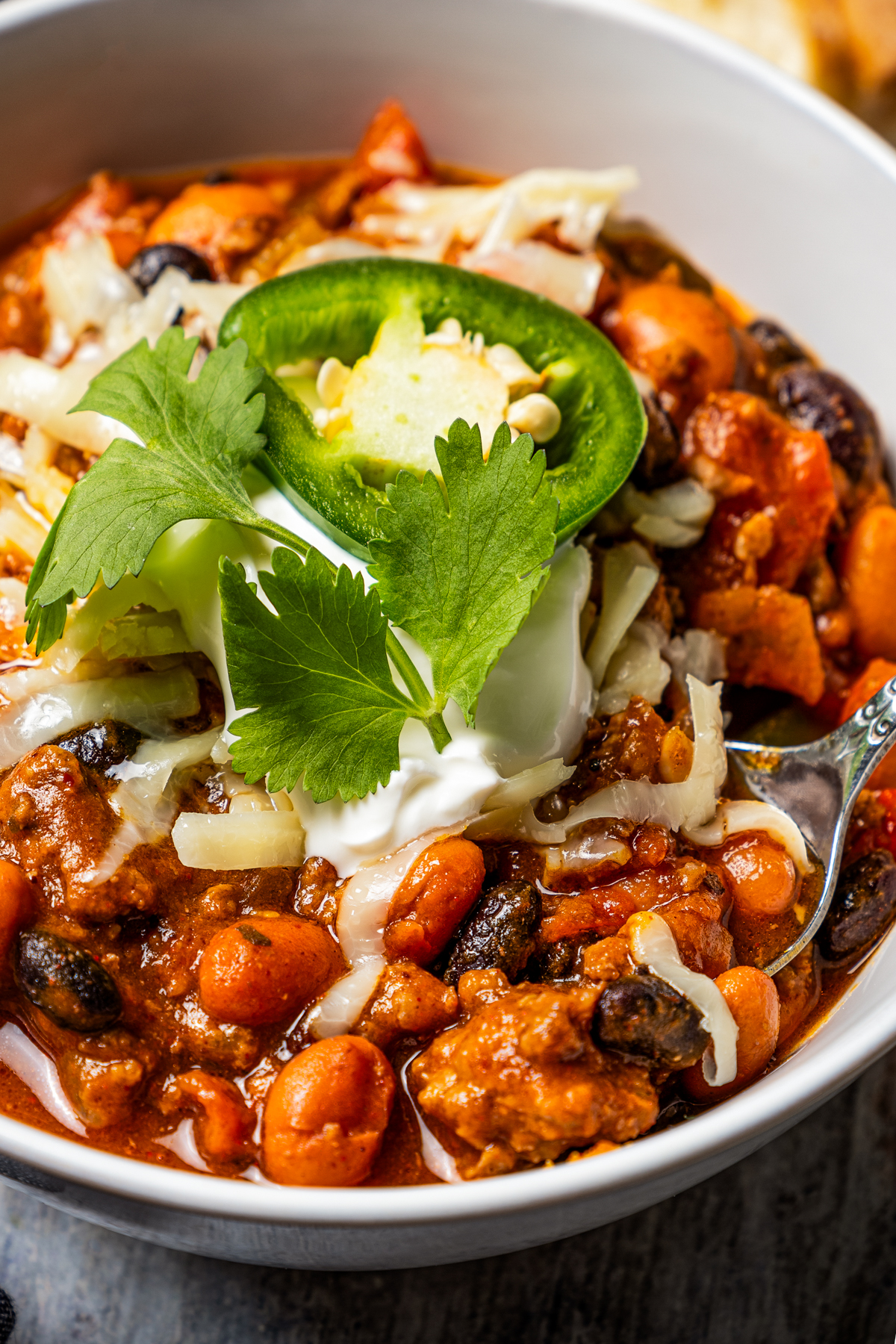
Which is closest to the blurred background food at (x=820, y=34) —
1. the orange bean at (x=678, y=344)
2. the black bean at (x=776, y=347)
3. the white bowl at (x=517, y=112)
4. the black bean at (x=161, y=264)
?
the white bowl at (x=517, y=112)

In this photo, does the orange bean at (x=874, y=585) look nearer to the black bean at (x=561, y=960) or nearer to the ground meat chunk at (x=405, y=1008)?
the black bean at (x=561, y=960)

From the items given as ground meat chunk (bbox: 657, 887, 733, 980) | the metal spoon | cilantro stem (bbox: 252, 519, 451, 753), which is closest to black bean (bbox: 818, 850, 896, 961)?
the metal spoon

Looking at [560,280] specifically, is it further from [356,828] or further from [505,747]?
[356,828]

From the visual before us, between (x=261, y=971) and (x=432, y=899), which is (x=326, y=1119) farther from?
(x=432, y=899)

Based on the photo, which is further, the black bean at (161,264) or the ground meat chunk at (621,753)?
the black bean at (161,264)

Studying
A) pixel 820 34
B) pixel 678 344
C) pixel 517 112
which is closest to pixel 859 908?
pixel 678 344

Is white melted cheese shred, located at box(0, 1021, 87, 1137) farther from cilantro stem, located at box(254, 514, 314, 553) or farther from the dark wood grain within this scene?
cilantro stem, located at box(254, 514, 314, 553)
